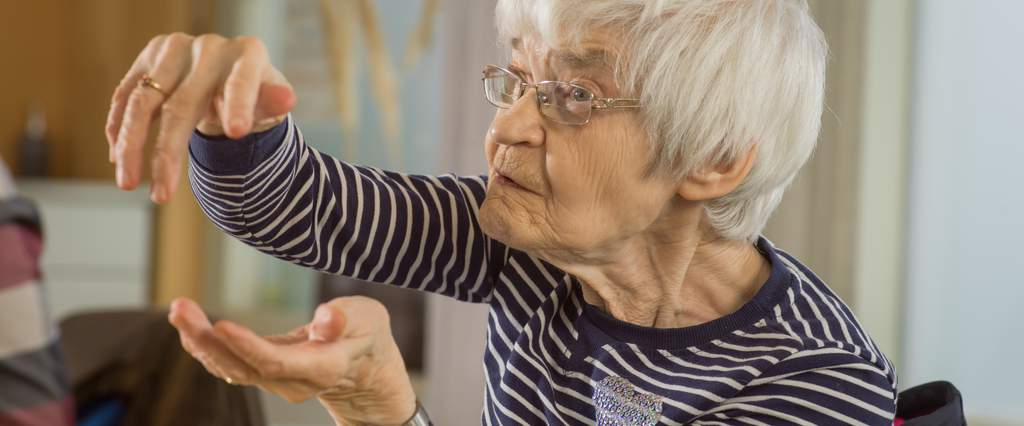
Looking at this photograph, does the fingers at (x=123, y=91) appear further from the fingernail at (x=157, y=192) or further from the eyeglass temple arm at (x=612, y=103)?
the eyeglass temple arm at (x=612, y=103)

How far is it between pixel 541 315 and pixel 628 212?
18cm

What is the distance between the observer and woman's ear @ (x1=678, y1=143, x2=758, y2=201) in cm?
114

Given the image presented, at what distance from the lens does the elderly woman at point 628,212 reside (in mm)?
1080

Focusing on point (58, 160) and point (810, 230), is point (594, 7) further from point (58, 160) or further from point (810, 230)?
point (58, 160)

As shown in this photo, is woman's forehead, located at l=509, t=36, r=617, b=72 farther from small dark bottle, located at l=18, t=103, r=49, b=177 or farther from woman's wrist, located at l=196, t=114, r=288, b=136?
small dark bottle, located at l=18, t=103, r=49, b=177

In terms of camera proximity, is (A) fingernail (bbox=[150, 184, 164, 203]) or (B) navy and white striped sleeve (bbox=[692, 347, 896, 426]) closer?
(A) fingernail (bbox=[150, 184, 164, 203])

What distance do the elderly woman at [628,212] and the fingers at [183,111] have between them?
4.2 inches

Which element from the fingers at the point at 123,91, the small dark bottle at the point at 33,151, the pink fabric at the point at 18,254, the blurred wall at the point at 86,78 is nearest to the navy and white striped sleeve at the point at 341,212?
the fingers at the point at 123,91

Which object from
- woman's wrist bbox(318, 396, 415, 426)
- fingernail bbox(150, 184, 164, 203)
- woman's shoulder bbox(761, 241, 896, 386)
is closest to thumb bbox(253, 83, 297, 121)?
fingernail bbox(150, 184, 164, 203)

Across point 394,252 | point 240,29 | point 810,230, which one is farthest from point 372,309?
point 240,29

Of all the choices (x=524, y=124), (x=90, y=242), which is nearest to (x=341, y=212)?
(x=524, y=124)

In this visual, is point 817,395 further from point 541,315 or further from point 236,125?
point 236,125

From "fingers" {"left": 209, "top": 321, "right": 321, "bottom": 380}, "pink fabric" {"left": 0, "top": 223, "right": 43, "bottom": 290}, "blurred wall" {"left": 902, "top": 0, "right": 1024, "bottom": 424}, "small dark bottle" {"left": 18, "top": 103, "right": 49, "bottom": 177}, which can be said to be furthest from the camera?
"small dark bottle" {"left": 18, "top": 103, "right": 49, "bottom": 177}

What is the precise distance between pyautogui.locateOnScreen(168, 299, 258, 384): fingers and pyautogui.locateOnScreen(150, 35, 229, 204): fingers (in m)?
0.09
